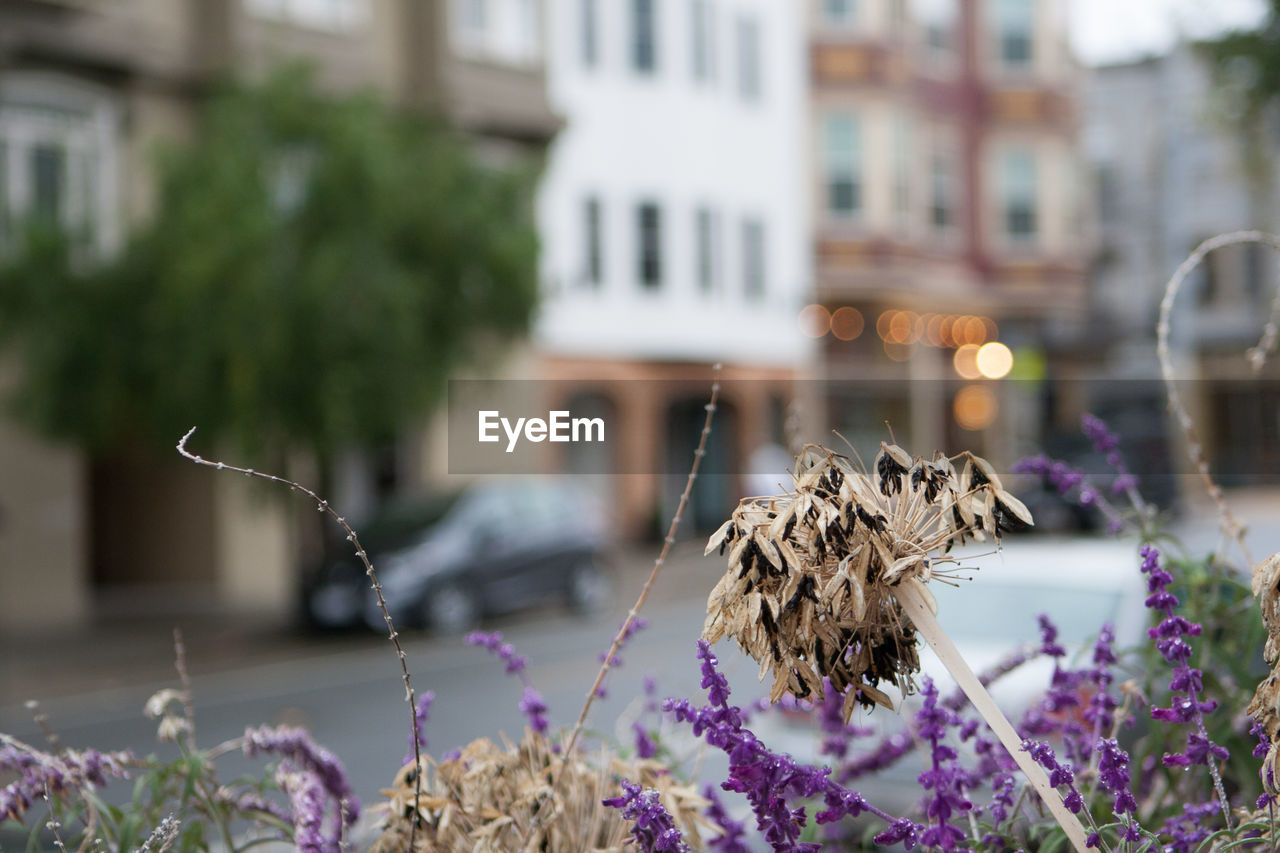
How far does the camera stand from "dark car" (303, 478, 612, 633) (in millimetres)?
16406

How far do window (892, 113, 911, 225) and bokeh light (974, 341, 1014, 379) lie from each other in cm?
395

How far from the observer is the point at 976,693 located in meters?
1.78

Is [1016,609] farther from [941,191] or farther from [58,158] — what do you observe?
[941,191]

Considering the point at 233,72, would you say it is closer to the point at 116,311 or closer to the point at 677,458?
the point at 116,311

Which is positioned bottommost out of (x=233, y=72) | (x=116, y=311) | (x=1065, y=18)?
(x=116, y=311)

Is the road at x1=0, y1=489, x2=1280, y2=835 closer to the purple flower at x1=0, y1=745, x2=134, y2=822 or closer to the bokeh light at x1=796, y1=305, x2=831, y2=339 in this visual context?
the purple flower at x1=0, y1=745, x2=134, y2=822

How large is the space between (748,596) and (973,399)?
124 ft

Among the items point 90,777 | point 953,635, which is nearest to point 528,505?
point 953,635

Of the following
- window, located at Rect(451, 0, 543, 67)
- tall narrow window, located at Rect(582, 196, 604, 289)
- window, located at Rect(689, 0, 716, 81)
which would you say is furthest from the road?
window, located at Rect(689, 0, 716, 81)

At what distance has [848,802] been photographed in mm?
1894

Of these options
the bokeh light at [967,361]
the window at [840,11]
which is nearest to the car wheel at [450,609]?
the window at [840,11]

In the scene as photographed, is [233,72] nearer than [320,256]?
No

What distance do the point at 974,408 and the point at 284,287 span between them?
27.3m

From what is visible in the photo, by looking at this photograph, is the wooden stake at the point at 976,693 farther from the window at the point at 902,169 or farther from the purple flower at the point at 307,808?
the window at the point at 902,169
